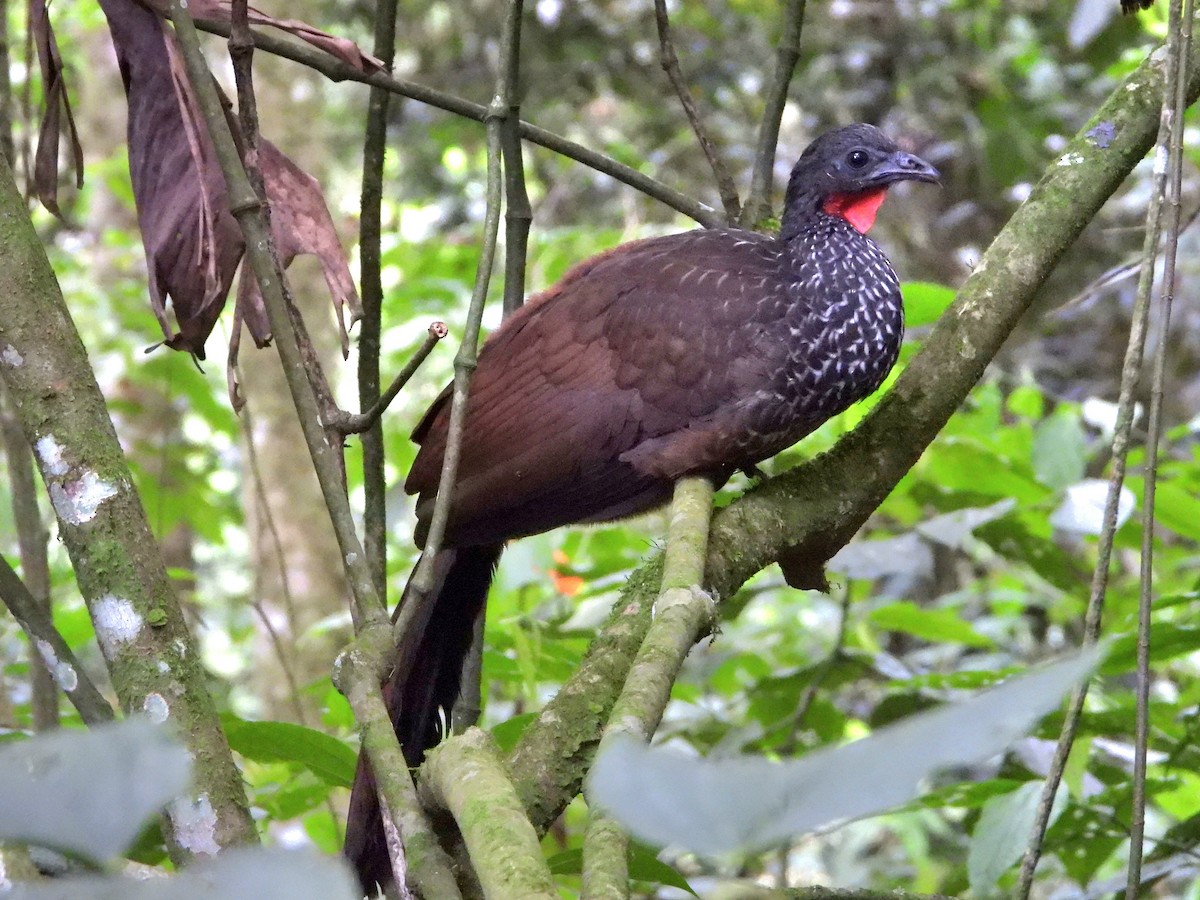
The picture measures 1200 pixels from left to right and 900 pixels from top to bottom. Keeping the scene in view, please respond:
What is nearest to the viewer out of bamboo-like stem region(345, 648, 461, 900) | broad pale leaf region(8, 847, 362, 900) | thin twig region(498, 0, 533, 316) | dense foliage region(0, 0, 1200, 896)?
broad pale leaf region(8, 847, 362, 900)

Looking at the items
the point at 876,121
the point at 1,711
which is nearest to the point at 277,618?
the point at 1,711

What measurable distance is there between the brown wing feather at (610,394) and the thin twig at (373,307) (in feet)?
0.36

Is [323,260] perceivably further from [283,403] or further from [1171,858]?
[283,403]

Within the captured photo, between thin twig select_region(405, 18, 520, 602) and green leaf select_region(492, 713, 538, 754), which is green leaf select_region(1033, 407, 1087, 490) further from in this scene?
thin twig select_region(405, 18, 520, 602)

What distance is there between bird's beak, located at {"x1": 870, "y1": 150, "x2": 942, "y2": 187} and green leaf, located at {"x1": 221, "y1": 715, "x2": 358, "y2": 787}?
139 centimetres

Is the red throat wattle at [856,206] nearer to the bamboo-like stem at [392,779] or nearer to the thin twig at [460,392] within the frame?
the thin twig at [460,392]

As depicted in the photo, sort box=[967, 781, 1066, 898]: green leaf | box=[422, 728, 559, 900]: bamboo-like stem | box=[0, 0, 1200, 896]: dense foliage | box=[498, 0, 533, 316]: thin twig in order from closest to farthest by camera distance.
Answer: box=[422, 728, 559, 900]: bamboo-like stem
box=[967, 781, 1066, 898]: green leaf
box=[498, 0, 533, 316]: thin twig
box=[0, 0, 1200, 896]: dense foliage

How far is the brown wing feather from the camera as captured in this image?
200 centimetres

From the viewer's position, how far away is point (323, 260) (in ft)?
5.56

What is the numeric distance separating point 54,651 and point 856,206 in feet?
5.17

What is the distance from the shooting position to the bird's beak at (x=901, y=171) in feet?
7.59

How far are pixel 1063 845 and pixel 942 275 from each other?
3.54 m

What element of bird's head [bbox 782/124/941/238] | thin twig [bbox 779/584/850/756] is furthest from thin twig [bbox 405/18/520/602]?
thin twig [bbox 779/584/850/756]

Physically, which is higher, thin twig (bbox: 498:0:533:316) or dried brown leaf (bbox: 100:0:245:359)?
thin twig (bbox: 498:0:533:316)
